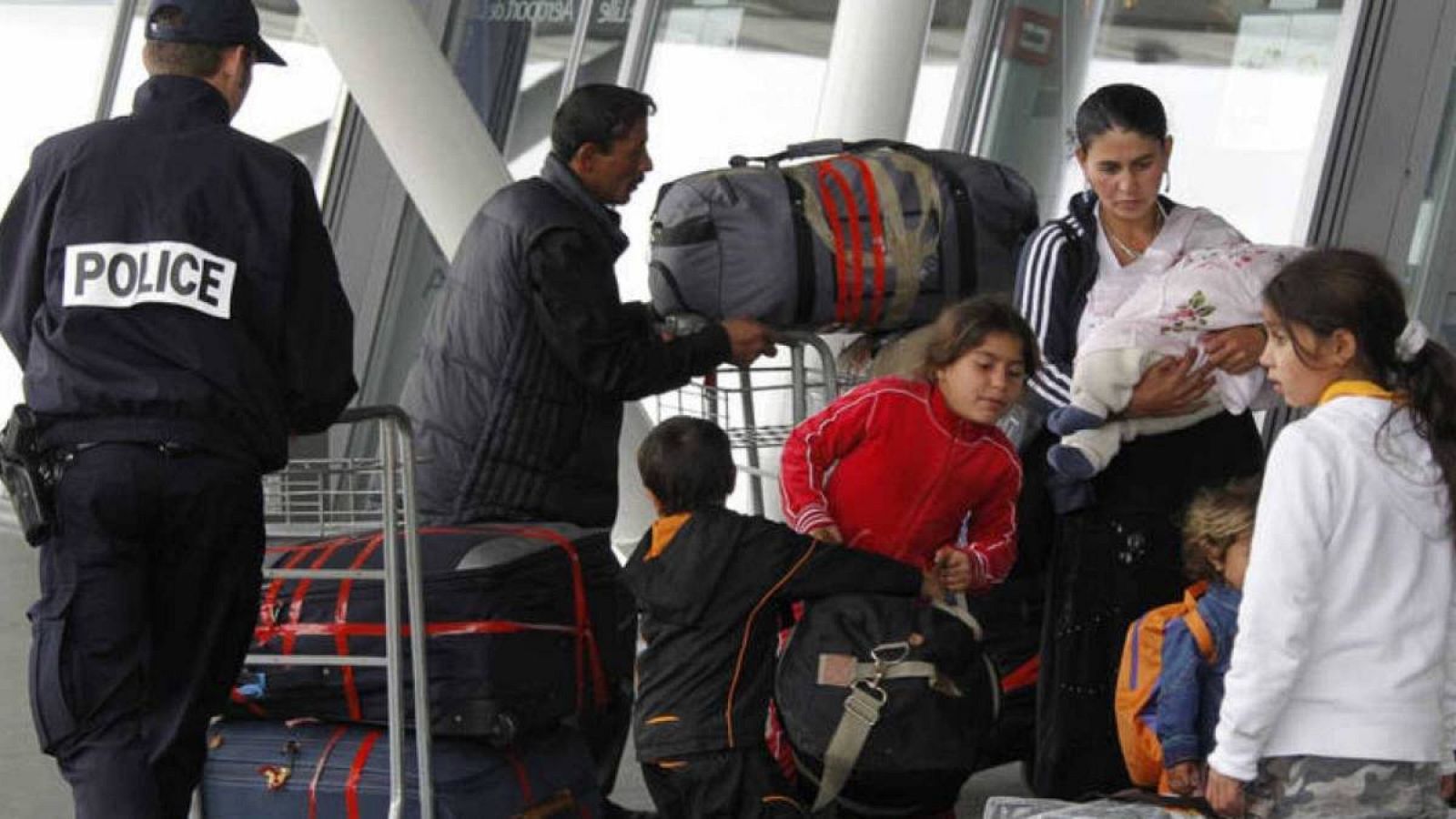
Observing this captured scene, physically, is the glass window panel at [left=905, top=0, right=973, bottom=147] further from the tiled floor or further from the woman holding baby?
the woman holding baby

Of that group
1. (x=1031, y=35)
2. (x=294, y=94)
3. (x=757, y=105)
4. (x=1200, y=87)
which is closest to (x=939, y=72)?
(x=1031, y=35)

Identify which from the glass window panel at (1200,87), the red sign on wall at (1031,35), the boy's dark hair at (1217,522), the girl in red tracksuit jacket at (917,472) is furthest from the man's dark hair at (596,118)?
the red sign on wall at (1031,35)

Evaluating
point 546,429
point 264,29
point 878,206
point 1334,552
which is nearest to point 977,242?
point 878,206

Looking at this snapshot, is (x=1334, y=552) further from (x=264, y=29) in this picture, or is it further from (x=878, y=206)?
(x=264, y=29)

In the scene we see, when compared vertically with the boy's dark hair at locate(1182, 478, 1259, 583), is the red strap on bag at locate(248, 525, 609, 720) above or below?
below

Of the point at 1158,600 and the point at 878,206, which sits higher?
the point at 878,206

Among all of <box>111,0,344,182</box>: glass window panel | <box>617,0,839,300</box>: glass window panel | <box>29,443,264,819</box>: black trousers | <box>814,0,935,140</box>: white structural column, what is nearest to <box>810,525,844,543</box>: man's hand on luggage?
<box>29,443,264,819</box>: black trousers

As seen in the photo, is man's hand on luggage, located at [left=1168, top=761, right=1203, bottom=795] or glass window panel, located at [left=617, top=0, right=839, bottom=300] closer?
man's hand on luggage, located at [left=1168, top=761, right=1203, bottom=795]

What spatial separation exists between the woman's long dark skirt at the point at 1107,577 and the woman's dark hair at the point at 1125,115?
0.59 metres

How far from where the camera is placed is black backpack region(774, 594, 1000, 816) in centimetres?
491

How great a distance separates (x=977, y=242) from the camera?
18.2ft

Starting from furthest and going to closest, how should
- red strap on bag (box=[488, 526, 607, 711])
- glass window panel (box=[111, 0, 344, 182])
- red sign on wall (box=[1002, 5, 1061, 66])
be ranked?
glass window panel (box=[111, 0, 344, 182])
red sign on wall (box=[1002, 5, 1061, 66])
red strap on bag (box=[488, 526, 607, 711])

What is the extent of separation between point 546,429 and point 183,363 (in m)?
1.17

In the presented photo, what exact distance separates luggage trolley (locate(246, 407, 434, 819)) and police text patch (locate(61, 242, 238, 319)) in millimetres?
388
